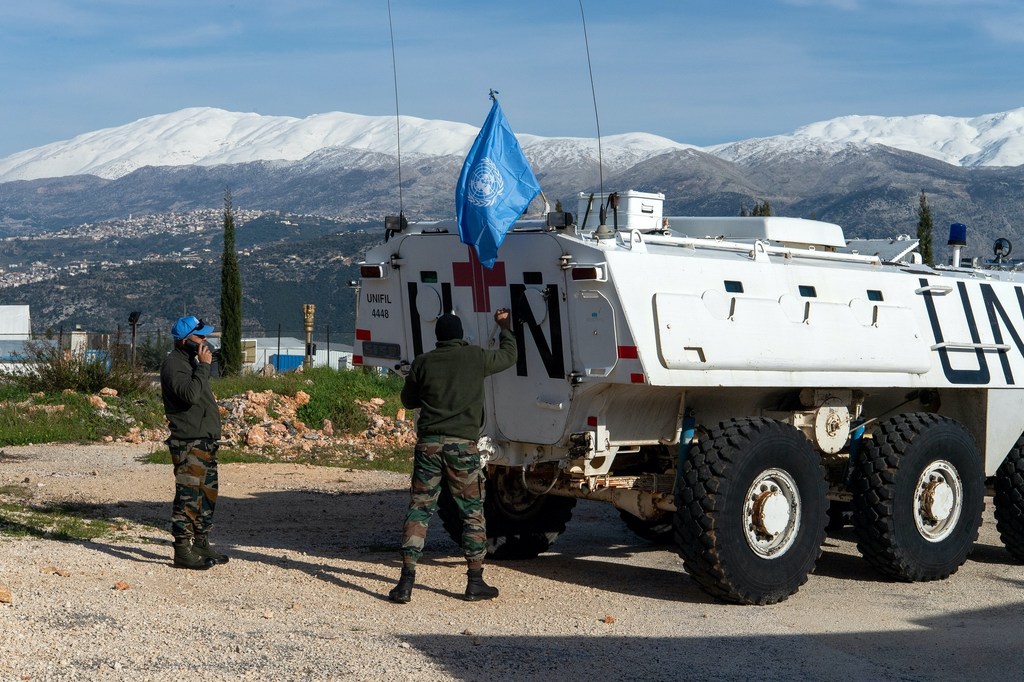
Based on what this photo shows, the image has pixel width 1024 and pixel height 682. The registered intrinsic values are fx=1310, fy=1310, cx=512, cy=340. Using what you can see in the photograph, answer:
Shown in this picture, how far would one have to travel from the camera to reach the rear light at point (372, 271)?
30.4 ft

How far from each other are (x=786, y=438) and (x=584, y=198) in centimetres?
237

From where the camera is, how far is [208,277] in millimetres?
116562

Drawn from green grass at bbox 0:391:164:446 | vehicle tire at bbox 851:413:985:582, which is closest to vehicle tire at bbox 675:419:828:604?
vehicle tire at bbox 851:413:985:582

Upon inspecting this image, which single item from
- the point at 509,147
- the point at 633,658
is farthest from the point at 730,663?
the point at 509,147

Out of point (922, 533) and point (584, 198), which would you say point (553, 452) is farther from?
point (922, 533)

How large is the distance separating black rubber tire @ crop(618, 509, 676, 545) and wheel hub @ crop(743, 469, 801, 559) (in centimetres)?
216

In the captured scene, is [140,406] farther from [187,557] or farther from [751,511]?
[751,511]

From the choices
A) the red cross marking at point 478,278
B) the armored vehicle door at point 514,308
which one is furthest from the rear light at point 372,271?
the red cross marking at point 478,278

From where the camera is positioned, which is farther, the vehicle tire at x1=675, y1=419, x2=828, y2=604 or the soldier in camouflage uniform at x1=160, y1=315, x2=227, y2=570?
the soldier in camouflage uniform at x1=160, y1=315, x2=227, y2=570

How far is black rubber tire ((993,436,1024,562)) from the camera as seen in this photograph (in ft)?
32.6

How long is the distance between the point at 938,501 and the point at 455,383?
3620 millimetres

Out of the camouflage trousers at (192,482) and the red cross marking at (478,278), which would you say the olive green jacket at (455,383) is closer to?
the red cross marking at (478,278)

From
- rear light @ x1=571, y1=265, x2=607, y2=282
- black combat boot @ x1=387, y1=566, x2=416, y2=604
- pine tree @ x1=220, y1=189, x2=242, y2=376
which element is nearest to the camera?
rear light @ x1=571, y1=265, x2=607, y2=282

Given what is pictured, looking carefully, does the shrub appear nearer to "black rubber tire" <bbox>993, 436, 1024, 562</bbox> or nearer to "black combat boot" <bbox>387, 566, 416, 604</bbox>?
"black combat boot" <bbox>387, 566, 416, 604</bbox>
